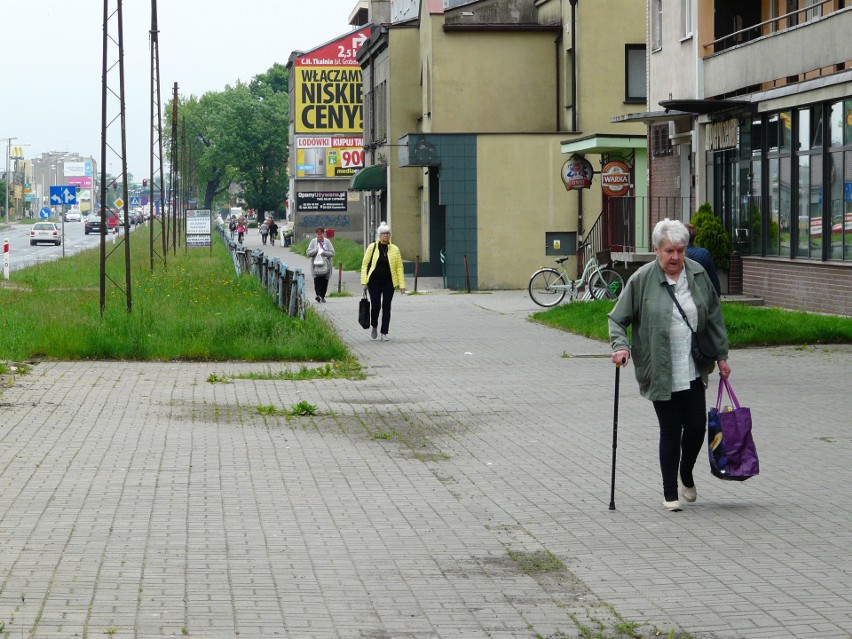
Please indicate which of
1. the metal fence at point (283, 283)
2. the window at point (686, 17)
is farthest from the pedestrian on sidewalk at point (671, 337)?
the window at point (686, 17)

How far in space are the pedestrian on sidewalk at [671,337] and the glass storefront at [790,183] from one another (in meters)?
14.4

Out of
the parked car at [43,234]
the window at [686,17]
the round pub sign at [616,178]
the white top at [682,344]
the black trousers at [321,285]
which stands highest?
the window at [686,17]

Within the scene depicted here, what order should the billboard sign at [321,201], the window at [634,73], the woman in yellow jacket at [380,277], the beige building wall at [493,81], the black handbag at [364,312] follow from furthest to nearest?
the billboard sign at [321,201]
the beige building wall at [493,81]
the window at [634,73]
the woman in yellow jacket at [380,277]
the black handbag at [364,312]

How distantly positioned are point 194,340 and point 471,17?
22.7m

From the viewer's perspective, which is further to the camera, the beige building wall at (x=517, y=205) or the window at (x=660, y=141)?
the beige building wall at (x=517, y=205)

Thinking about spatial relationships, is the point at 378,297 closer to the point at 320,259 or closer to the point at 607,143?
the point at 320,259

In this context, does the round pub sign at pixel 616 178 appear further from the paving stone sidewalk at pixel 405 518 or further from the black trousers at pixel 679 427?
the black trousers at pixel 679 427

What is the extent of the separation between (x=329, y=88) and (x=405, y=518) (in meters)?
67.1

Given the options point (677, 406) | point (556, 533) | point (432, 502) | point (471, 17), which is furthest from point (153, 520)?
point (471, 17)

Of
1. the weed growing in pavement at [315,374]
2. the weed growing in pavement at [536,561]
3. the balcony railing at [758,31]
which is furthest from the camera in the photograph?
the balcony railing at [758,31]

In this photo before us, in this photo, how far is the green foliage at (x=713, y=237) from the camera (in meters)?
24.8

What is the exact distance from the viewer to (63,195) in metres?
61.1

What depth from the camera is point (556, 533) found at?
768 centimetres

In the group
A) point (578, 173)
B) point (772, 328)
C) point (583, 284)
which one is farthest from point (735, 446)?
point (578, 173)
